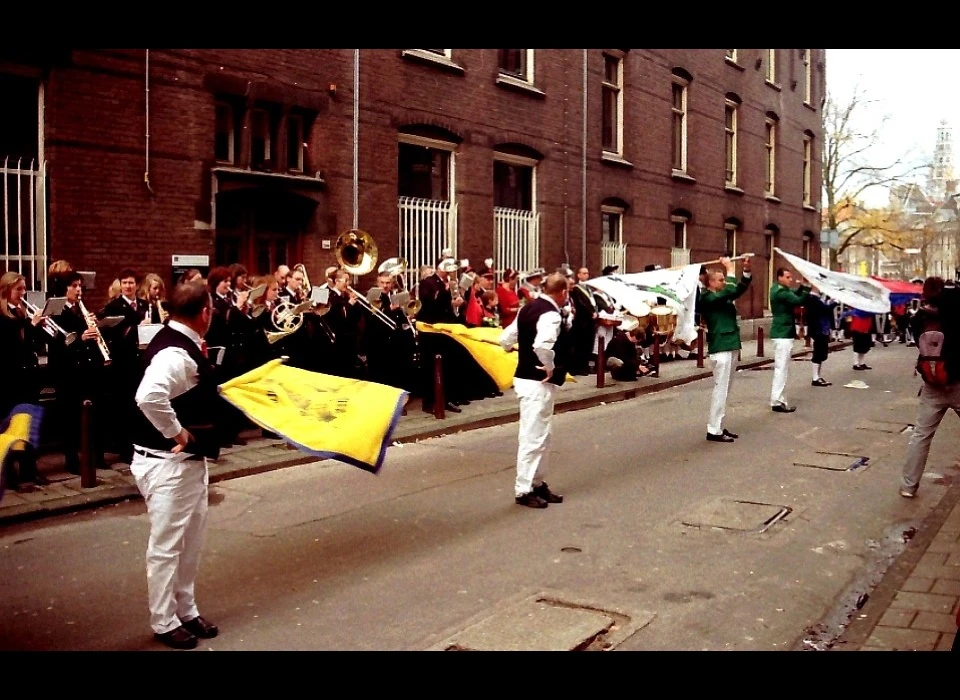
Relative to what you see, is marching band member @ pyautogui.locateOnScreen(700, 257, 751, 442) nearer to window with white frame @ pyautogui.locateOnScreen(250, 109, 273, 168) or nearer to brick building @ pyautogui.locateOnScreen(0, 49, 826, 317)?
brick building @ pyautogui.locateOnScreen(0, 49, 826, 317)

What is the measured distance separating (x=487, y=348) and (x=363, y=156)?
564 cm

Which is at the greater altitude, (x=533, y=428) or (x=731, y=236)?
(x=731, y=236)

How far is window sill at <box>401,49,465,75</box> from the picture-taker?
16.8 meters

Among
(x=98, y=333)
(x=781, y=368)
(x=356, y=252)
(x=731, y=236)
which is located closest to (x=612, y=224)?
(x=731, y=236)

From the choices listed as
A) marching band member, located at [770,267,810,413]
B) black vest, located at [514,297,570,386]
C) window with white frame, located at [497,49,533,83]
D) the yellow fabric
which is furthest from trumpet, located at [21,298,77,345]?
window with white frame, located at [497,49,533,83]

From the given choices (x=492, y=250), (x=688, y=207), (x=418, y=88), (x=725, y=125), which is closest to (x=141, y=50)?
(x=418, y=88)

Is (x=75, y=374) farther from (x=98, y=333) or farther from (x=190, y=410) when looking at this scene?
(x=190, y=410)

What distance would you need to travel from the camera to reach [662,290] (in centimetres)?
1596

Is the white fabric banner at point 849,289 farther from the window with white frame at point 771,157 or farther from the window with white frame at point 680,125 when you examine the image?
the window with white frame at point 771,157

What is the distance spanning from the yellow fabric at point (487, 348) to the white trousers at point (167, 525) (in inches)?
185

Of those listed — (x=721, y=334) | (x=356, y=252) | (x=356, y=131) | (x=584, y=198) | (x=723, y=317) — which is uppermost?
(x=356, y=131)

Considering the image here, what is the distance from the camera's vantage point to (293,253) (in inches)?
Answer: 598

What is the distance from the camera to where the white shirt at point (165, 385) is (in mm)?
5176

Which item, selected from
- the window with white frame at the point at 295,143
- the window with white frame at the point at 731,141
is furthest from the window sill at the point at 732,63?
the window with white frame at the point at 295,143
